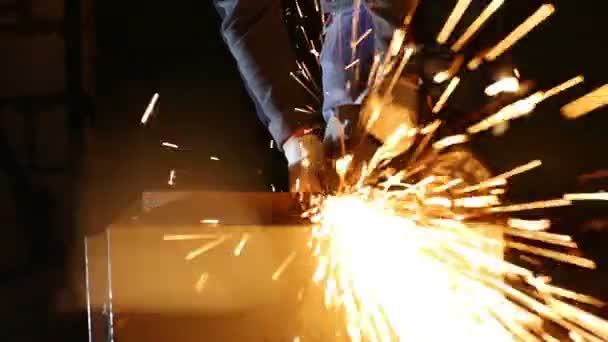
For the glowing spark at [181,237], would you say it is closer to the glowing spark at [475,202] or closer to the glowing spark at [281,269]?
the glowing spark at [281,269]

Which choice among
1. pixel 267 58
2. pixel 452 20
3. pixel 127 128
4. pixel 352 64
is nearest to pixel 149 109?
pixel 127 128

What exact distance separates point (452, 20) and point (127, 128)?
885 millimetres

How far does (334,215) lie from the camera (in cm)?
105

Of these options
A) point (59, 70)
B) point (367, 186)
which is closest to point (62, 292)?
point (59, 70)

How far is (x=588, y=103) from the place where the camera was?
5.89 feet

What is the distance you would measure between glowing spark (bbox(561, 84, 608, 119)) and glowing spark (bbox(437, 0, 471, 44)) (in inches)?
18.1

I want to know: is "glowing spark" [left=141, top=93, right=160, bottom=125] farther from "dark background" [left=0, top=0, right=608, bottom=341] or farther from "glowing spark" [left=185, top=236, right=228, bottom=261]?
"glowing spark" [left=185, top=236, right=228, bottom=261]

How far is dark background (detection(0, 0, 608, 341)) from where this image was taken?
171 cm

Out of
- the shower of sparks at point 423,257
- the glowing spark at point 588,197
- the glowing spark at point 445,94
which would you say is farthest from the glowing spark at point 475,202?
the glowing spark at point 588,197

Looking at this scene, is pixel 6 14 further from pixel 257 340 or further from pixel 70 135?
pixel 257 340

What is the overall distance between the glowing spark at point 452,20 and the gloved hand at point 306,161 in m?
0.37

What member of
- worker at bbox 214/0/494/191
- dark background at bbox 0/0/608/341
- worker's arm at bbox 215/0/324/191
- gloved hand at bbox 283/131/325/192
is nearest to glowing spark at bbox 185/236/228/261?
gloved hand at bbox 283/131/325/192

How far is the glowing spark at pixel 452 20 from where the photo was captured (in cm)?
150

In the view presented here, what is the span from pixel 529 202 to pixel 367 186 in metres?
0.69
